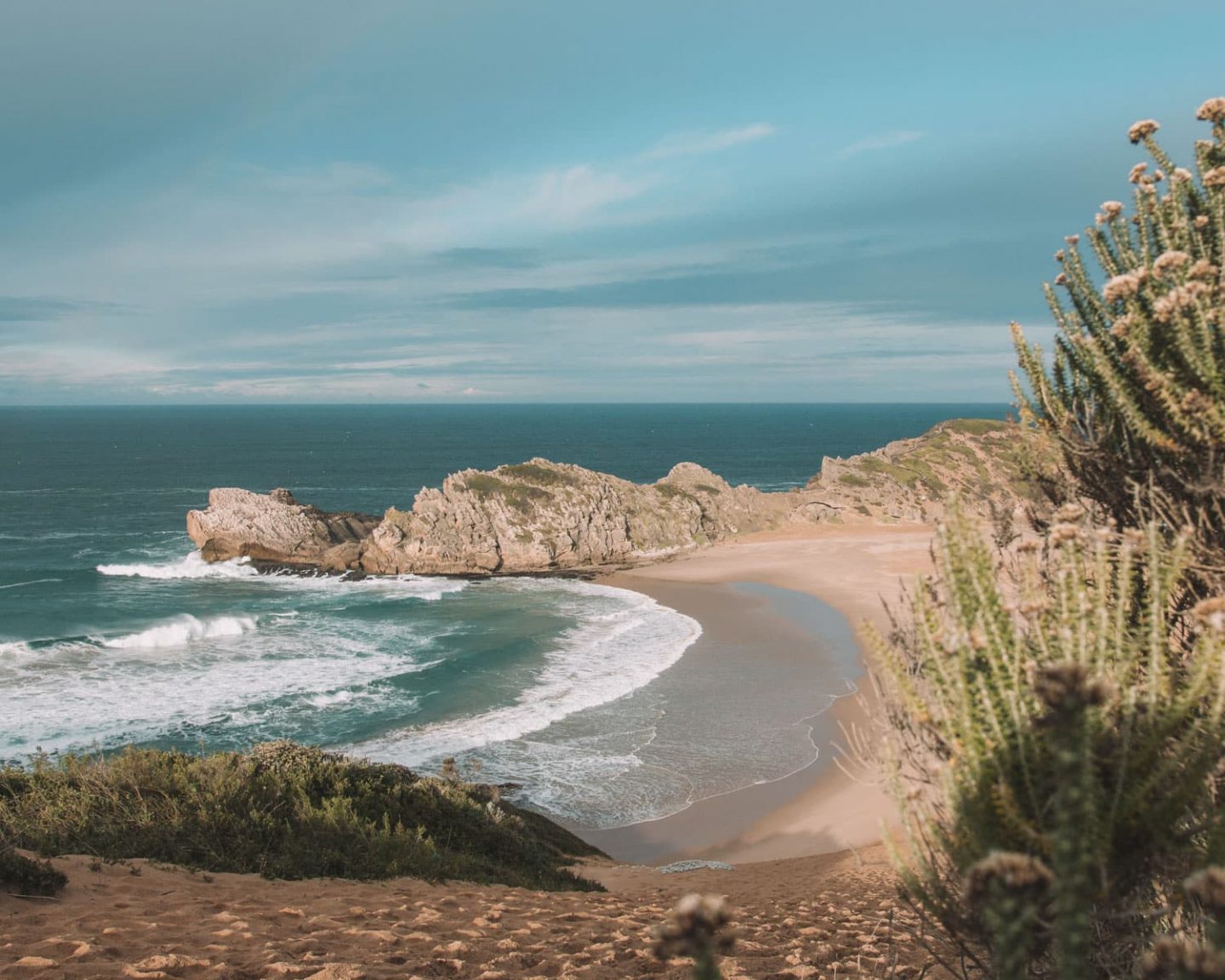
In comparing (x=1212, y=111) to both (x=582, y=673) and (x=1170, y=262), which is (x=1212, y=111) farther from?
(x=582, y=673)

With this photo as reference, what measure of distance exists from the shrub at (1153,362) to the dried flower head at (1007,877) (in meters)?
2.95

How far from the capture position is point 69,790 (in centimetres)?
1033

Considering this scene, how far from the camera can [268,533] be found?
50.4 meters

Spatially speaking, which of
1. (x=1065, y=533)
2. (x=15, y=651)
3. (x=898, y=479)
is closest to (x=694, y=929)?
(x=1065, y=533)

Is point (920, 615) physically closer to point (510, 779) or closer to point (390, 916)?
point (390, 916)

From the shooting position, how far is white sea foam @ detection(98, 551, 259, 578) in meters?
45.0

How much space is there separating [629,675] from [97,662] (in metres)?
18.4

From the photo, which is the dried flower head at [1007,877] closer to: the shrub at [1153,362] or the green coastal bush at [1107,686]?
the green coastal bush at [1107,686]

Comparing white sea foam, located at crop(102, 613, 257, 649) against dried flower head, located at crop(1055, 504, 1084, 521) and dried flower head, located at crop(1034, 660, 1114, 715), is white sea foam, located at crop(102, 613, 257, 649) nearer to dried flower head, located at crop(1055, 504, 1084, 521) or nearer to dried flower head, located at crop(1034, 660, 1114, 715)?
dried flower head, located at crop(1055, 504, 1084, 521)

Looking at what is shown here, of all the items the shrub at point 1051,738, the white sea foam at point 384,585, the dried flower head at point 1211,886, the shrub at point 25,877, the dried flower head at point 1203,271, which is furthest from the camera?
the white sea foam at point 384,585

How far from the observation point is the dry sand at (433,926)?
6598 mm

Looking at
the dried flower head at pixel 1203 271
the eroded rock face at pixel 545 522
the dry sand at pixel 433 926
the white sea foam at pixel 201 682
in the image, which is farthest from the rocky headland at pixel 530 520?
the dried flower head at pixel 1203 271

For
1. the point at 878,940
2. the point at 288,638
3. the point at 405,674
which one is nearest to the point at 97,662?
the point at 288,638

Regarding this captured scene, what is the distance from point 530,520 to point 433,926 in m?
42.6
